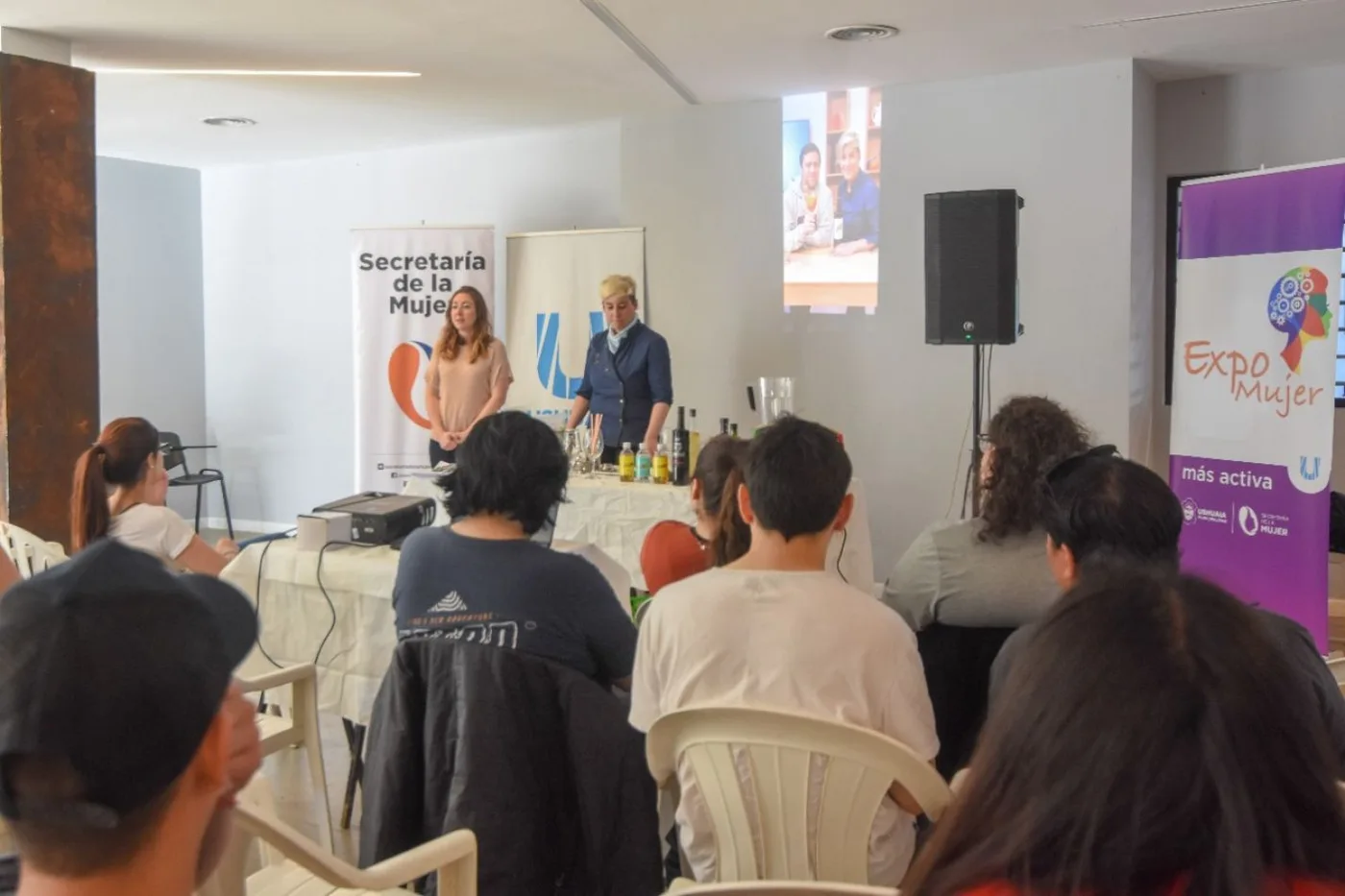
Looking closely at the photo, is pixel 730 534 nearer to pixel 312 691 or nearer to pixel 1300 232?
pixel 312 691

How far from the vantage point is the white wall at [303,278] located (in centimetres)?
713

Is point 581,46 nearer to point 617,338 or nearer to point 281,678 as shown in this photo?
point 617,338

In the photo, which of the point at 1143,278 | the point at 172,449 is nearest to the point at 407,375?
the point at 172,449

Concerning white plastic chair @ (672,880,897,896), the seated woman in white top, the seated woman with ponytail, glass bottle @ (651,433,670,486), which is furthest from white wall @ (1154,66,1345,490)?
white plastic chair @ (672,880,897,896)

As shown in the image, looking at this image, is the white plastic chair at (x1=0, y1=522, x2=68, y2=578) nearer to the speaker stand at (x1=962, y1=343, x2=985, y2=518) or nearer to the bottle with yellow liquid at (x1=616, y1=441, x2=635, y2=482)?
the bottle with yellow liquid at (x1=616, y1=441, x2=635, y2=482)

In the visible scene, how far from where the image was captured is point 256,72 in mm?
5250

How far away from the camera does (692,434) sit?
4242 millimetres

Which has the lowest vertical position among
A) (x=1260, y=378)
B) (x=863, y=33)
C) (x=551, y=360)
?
(x=1260, y=378)

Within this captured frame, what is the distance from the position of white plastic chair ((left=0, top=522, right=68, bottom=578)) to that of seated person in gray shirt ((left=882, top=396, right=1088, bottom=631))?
238 cm

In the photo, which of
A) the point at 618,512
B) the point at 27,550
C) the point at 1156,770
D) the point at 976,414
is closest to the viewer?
the point at 1156,770

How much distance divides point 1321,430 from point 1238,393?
1.21 ft

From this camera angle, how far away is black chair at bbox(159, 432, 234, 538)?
24.4ft

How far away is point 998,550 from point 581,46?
3331 mm

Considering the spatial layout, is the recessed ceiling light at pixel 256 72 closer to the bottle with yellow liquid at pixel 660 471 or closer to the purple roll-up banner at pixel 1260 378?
the bottle with yellow liquid at pixel 660 471
